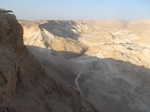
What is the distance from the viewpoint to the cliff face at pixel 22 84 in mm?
12859

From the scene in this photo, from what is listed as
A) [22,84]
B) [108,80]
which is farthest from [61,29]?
[22,84]

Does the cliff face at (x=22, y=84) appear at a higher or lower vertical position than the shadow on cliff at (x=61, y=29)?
higher

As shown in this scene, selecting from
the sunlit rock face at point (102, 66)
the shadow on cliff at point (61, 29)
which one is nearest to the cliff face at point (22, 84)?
the sunlit rock face at point (102, 66)

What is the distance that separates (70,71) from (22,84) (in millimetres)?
24407

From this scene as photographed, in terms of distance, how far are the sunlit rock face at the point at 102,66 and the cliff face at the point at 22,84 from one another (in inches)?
393

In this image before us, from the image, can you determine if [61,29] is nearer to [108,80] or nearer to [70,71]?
[108,80]

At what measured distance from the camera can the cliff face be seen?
1286 centimetres

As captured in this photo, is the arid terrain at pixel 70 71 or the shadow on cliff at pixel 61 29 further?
the shadow on cliff at pixel 61 29

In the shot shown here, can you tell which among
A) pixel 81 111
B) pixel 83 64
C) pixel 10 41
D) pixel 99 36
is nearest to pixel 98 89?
pixel 83 64

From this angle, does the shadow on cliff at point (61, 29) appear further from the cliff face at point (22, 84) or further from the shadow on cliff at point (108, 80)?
the cliff face at point (22, 84)

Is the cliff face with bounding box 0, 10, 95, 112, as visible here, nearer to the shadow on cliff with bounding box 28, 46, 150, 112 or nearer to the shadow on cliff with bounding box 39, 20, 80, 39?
the shadow on cliff with bounding box 28, 46, 150, 112

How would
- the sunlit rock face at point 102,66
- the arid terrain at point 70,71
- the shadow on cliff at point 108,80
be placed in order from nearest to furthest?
the arid terrain at point 70,71
the shadow on cliff at point 108,80
the sunlit rock face at point 102,66

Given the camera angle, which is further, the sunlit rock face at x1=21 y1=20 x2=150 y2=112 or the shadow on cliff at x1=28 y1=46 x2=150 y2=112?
the sunlit rock face at x1=21 y1=20 x2=150 y2=112

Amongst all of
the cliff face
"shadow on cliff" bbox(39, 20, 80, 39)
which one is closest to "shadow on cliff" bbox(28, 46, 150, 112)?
the cliff face
